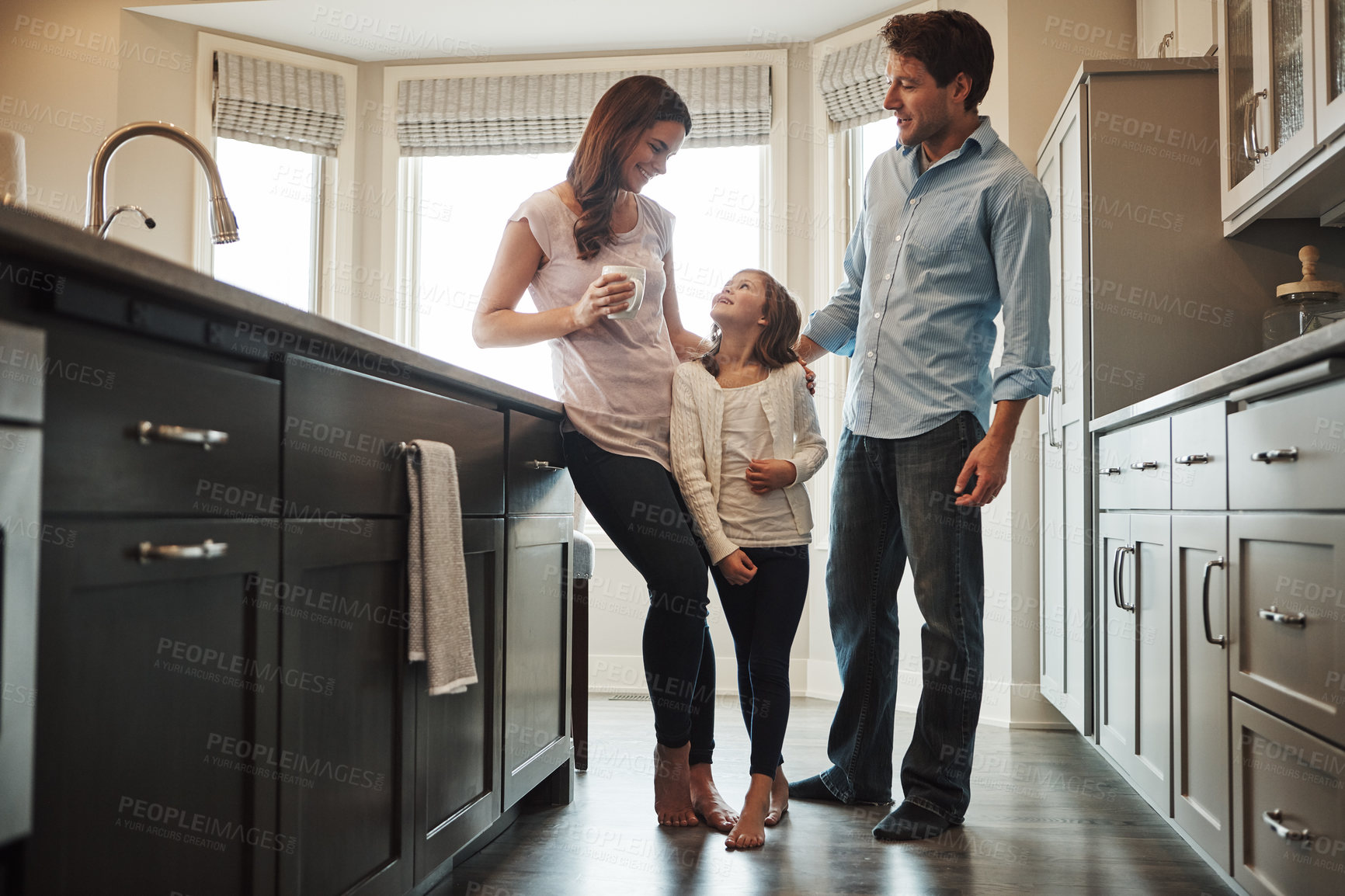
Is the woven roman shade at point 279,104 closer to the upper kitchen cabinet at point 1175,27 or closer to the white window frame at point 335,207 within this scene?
the white window frame at point 335,207

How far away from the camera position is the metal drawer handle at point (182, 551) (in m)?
0.85

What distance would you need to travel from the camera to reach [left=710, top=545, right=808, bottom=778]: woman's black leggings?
1.85 m

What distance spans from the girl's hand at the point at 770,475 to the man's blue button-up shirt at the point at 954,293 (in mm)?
182

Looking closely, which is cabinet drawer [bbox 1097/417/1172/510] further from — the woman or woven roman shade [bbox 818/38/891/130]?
woven roman shade [bbox 818/38/891/130]

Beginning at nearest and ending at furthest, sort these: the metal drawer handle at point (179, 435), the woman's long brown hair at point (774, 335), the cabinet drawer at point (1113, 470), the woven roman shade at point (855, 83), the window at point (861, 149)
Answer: the metal drawer handle at point (179, 435), the woman's long brown hair at point (774, 335), the cabinet drawer at point (1113, 470), the woven roman shade at point (855, 83), the window at point (861, 149)

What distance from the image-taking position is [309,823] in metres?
1.11

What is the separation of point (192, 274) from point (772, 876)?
4.25 feet

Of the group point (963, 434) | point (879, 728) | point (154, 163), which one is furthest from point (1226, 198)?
point (154, 163)

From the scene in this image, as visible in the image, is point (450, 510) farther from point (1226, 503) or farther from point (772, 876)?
point (1226, 503)

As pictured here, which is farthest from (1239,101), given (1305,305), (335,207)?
(335,207)

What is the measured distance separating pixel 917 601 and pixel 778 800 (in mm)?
485

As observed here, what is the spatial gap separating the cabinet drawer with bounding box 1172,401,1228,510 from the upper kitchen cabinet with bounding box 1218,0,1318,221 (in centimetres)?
63

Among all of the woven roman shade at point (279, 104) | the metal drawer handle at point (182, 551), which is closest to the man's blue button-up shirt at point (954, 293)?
the metal drawer handle at point (182, 551)

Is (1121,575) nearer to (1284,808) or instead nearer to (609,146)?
(1284,808)
